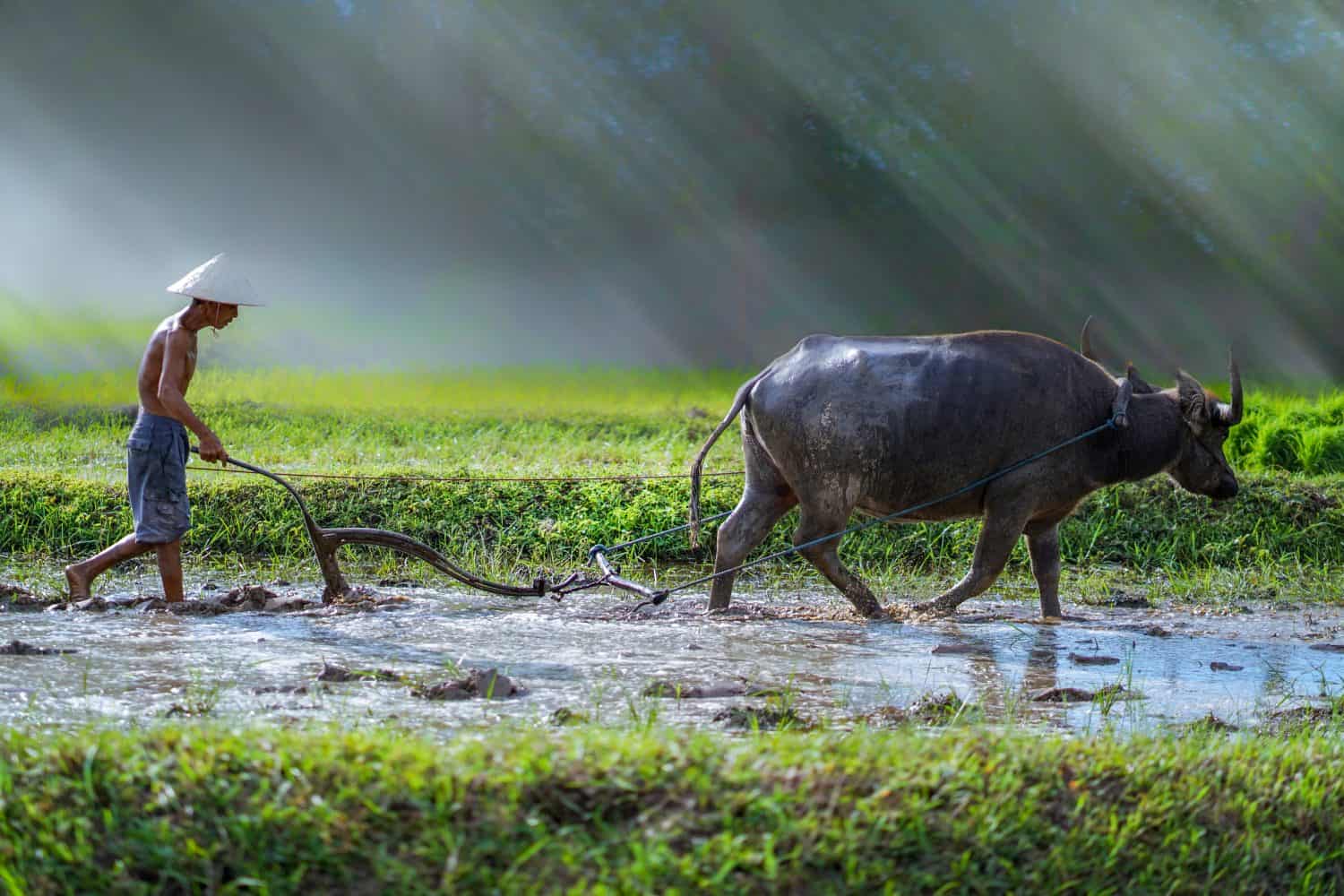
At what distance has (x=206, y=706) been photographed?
3139mm

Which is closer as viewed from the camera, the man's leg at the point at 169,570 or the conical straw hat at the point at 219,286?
the conical straw hat at the point at 219,286

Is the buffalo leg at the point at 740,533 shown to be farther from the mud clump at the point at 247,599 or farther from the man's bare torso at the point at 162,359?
the man's bare torso at the point at 162,359

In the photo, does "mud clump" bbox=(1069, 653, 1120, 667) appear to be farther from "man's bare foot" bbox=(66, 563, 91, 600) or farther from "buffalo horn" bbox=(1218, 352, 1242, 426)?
"man's bare foot" bbox=(66, 563, 91, 600)

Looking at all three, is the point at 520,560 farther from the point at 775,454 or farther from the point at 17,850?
the point at 17,850

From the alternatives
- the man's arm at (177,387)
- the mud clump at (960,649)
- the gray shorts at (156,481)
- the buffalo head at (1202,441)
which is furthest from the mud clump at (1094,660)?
the gray shorts at (156,481)

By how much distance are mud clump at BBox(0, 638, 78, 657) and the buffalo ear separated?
157 inches

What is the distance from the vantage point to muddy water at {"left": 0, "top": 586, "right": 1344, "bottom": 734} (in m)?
3.38

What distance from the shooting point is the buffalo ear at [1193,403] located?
17.3 ft

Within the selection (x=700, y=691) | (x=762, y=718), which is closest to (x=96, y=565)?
(x=700, y=691)

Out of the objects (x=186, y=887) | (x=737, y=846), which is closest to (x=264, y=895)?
(x=186, y=887)

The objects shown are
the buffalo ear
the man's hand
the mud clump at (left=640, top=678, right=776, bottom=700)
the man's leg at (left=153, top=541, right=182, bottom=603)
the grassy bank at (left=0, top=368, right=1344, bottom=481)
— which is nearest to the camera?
the mud clump at (left=640, top=678, right=776, bottom=700)

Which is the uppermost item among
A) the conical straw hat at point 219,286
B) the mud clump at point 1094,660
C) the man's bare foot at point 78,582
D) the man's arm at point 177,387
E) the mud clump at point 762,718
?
the conical straw hat at point 219,286

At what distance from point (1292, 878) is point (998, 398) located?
8.98ft

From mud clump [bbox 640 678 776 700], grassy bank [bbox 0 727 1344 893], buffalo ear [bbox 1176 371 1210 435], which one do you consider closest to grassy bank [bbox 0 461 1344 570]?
buffalo ear [bbox 1176 371 1210 435]
